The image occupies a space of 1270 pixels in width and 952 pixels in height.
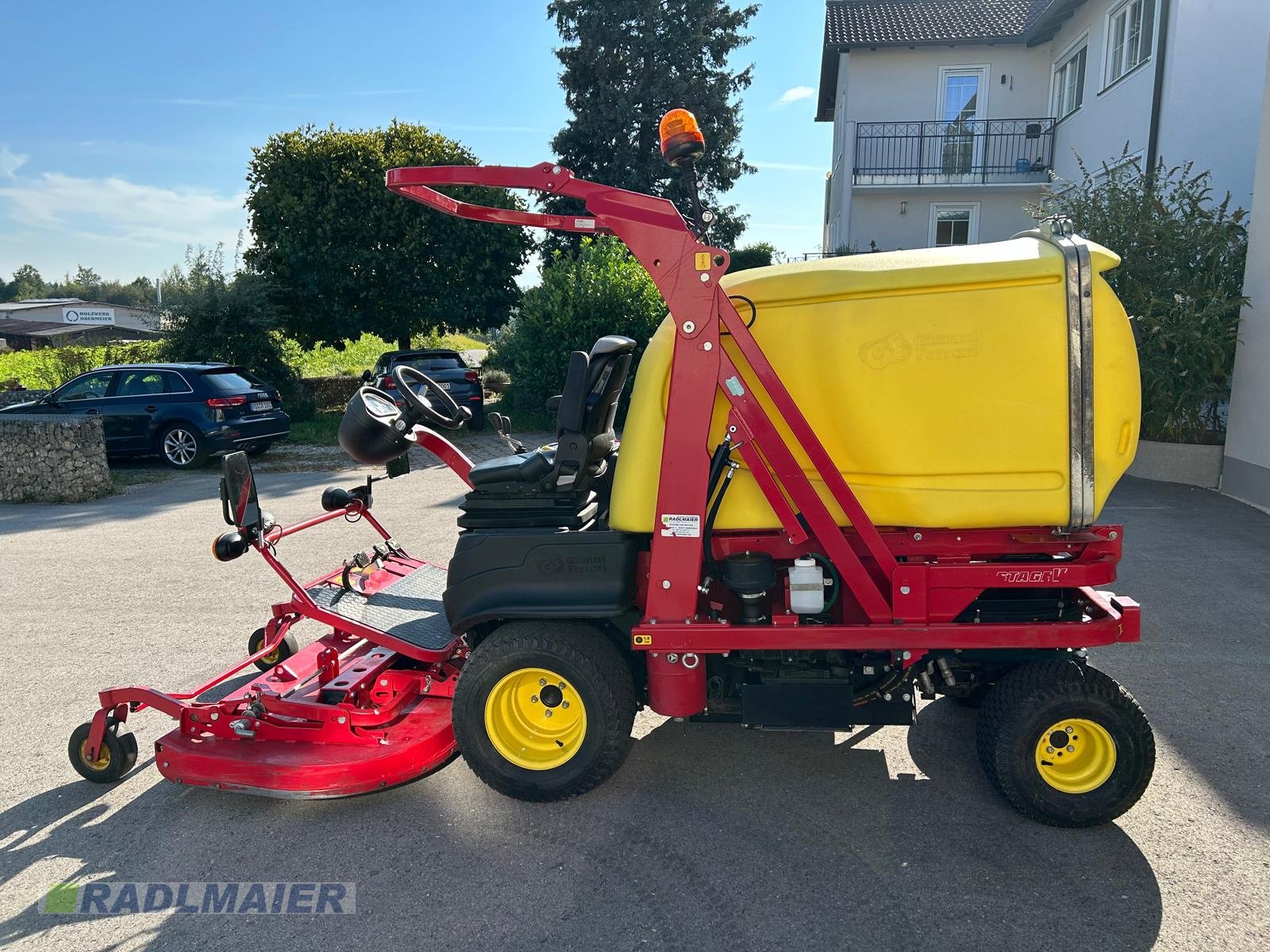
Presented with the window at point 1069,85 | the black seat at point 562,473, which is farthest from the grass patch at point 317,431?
the window at point 1069,85

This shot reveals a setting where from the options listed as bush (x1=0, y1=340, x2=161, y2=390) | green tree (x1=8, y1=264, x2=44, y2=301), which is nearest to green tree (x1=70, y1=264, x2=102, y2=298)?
green tree (x1=8, y1=264, x2=44, y2=301)

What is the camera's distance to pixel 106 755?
12.0 ft

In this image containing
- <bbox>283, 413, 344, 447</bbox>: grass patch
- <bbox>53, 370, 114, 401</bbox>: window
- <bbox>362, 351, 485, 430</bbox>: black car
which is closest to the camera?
<bbox>53, 370, 114, 401</bbox>: window

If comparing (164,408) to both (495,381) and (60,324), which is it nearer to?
(495,381)

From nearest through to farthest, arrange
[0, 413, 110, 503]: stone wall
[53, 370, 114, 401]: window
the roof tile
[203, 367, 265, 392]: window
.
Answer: [0, 413, 110, 503]: stone wall < [203, 367, 265, 392]: window < [53, 370, 114, 401]: window < the roof tile

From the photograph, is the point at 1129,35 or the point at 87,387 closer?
the point at 87,387

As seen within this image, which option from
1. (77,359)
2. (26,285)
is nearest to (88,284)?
(26,285)

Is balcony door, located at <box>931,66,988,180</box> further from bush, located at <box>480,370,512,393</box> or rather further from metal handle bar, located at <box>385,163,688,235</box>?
metal handle bar, located at <box>385,163,688,235</box>

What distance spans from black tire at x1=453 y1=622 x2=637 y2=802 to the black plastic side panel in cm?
11

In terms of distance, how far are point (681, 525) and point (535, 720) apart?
40.8 inches

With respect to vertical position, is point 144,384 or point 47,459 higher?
point 144,384

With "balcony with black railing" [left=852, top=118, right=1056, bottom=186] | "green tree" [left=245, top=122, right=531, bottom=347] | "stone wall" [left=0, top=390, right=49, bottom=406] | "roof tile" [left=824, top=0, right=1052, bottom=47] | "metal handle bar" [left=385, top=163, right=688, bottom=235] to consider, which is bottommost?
"stone wall" [left=0, top=390, right=49, bottom=406]

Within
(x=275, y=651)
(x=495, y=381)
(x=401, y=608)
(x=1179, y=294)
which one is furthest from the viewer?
(x=495, y=381)

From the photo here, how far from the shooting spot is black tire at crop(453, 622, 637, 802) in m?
3.35
